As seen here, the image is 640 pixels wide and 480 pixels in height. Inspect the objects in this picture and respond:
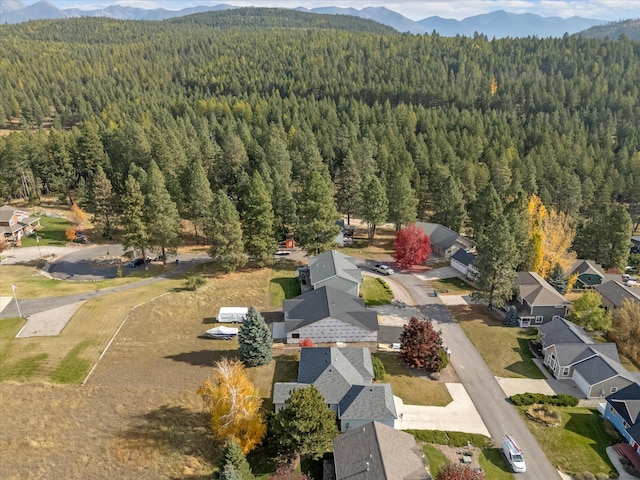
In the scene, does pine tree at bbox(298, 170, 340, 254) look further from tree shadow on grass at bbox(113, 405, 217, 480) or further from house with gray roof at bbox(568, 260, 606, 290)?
house with gray roof at bbox(568, 260, 606, 290)

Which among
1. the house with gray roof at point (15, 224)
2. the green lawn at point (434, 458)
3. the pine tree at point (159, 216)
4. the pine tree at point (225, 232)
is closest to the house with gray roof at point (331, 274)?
the pine tree at point (225, 232)

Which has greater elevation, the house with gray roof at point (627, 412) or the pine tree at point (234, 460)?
the pine tree at point (234, 460)

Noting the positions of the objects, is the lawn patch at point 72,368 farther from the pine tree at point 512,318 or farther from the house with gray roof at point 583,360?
the pine tree at point 512,318

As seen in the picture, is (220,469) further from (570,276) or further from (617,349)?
(570,276)

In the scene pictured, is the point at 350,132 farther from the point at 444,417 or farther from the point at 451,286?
the point at 444,417

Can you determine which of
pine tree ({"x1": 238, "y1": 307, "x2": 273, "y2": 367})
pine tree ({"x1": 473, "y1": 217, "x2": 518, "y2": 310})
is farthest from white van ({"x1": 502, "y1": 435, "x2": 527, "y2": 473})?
pine tree ({"x1": 473, "y1": 217, "x2": 518, "y2": 310})

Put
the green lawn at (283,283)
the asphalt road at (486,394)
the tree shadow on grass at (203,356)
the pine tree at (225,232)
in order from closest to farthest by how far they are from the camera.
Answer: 1. the asphalt road at (486,394)
2. the tree shadow on grass at (203,356)
3. the green lawn at (283,283)
4. the pine tree at (225,232)

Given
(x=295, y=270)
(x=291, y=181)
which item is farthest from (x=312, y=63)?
(x=295, y=270)
